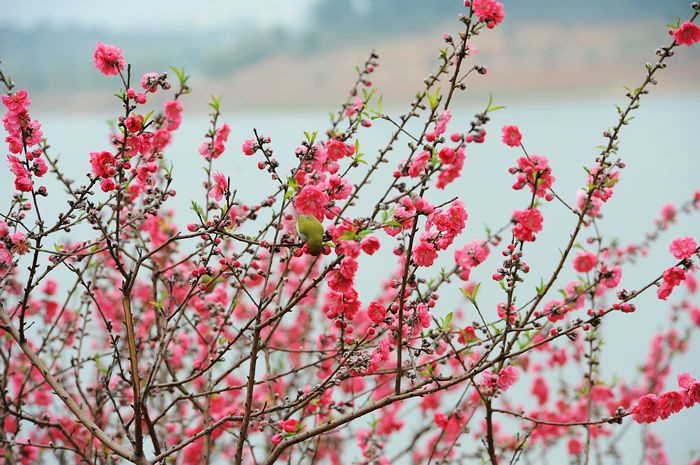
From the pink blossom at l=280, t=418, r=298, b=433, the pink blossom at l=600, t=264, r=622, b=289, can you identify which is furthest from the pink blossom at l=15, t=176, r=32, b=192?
the pink blossom at l=600, t=264, r=622, b=289

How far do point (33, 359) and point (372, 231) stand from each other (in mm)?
614

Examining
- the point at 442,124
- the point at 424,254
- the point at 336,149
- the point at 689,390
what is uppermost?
the point at 336,149

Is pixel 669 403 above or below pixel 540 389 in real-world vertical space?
below

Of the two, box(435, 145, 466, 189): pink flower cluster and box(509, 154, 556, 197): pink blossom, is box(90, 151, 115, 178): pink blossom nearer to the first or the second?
box(435, 145, 466, 189): pink flower cluster

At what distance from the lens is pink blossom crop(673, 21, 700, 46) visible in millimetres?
993

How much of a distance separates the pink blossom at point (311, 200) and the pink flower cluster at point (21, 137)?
0.44 metres

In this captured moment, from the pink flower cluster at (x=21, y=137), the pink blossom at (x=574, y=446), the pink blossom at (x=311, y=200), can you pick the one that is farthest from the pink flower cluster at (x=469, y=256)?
the pink blossom at (x=574, y=446)

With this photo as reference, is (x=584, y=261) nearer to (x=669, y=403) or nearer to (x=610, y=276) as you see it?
(x=610, y=276)

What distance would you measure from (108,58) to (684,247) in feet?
3.29

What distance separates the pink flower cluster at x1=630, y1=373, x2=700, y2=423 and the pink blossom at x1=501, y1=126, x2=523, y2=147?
0.46 meters

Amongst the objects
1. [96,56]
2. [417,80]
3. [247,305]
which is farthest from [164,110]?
[417,80]

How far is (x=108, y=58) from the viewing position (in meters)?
1.03

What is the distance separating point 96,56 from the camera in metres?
1.03

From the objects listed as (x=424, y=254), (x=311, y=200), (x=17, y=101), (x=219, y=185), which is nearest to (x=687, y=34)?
(x=424, y=254)
